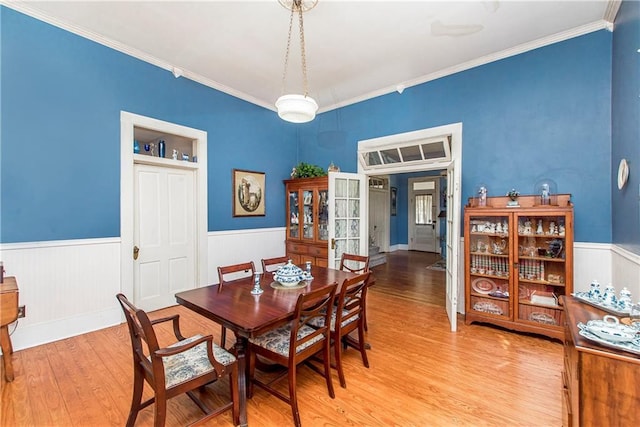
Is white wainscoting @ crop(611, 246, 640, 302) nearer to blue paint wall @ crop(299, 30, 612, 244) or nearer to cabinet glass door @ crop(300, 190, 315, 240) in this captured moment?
blue paint wall @ crop(299, 30, 612, 244)

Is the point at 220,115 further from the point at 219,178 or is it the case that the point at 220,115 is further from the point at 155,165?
the point at 155,165

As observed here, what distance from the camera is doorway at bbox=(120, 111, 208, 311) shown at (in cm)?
335

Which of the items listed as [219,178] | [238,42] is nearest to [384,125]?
[238,42]

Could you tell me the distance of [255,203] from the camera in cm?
486

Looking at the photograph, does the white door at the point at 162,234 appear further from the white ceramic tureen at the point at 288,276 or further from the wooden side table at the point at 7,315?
the white ceramic tureen at the point at 288,276

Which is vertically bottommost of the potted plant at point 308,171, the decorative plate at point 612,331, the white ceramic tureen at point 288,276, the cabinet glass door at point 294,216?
the white ceramic tureen at point 288,276

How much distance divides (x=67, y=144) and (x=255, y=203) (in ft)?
8.36

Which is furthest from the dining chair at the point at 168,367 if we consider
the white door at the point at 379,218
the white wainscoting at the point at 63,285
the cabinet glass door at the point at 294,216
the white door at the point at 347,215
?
the white door at the point at 379,218

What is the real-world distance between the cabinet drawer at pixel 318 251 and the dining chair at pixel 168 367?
9.30ft

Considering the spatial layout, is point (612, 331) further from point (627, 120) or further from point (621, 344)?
point (627, 120)

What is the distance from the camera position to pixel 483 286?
3359 mm

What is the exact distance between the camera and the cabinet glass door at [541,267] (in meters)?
2.92

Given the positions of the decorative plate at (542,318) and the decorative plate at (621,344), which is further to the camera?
the decorative plate at (542,318)

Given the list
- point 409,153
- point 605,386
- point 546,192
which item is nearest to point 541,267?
point 546,192
